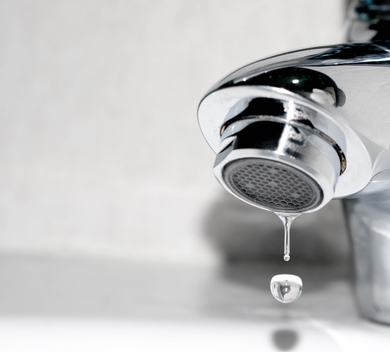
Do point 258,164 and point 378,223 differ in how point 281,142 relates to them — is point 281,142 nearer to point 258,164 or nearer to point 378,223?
point 258,164

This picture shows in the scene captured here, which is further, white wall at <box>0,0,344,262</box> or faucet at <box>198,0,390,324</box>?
white wall at <box>0,0,344,262</box>

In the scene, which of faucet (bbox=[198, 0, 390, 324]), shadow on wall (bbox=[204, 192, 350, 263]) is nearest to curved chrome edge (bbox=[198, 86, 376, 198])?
faucet (bbox=[198, 0, 390, 324])

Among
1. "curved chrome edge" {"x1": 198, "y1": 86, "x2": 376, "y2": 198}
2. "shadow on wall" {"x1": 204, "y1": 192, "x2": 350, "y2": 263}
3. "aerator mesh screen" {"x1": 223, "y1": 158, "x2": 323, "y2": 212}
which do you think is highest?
"shadow on wall" {"x1": 204, "y1": 192, "x2": 350, "y2": 263}

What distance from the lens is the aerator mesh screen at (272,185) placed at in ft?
0.92

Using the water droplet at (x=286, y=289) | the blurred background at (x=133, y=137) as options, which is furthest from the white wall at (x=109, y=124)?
the water droplet at (x=286, y=289)

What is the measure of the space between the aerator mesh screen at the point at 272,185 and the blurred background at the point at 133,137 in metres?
0.22

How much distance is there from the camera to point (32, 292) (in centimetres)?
42

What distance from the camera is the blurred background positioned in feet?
1.71

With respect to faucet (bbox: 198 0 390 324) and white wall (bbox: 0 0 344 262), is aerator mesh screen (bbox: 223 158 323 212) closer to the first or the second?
faucet (bbox: 198 0 390 324)

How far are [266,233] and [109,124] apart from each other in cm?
22

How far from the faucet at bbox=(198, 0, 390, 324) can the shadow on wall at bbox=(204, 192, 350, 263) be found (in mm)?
212

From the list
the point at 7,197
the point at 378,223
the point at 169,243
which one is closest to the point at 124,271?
the point at 169,243

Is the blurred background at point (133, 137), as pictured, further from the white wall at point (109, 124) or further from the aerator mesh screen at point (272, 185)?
the aerator mesh screen at point (272, 185)

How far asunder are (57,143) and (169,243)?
172mm
